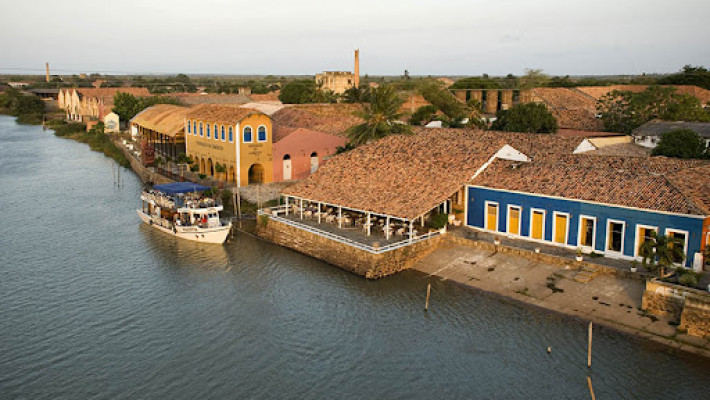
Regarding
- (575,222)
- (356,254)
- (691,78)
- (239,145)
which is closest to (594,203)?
(575,222)

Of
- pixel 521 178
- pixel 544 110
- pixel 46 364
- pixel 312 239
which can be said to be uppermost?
pixel 544 110

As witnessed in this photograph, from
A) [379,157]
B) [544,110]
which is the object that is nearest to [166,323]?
[379,157]

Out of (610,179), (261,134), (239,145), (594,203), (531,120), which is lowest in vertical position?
(594,203)

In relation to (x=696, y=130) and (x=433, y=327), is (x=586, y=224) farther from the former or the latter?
(x=696, y=130)

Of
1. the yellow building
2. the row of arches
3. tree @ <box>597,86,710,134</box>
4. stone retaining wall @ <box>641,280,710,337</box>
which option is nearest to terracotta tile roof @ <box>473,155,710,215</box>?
stone retaining wall @ <box>641,280,710,337</box>

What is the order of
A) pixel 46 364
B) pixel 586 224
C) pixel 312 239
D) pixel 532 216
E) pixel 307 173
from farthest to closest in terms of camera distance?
1. pixel 307 173
2. pixel 312 239
3. pixel 532 216
4. pixel 586 224
5. pixel 46 364

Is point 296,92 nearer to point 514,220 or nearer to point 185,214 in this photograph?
point 185,214

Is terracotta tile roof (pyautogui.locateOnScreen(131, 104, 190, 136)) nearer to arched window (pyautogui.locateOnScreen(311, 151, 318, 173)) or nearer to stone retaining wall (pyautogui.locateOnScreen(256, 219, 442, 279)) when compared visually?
arched window (pyautogui.locateOnScreen(311, 151, 318, 173))

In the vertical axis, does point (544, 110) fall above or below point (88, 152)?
above
